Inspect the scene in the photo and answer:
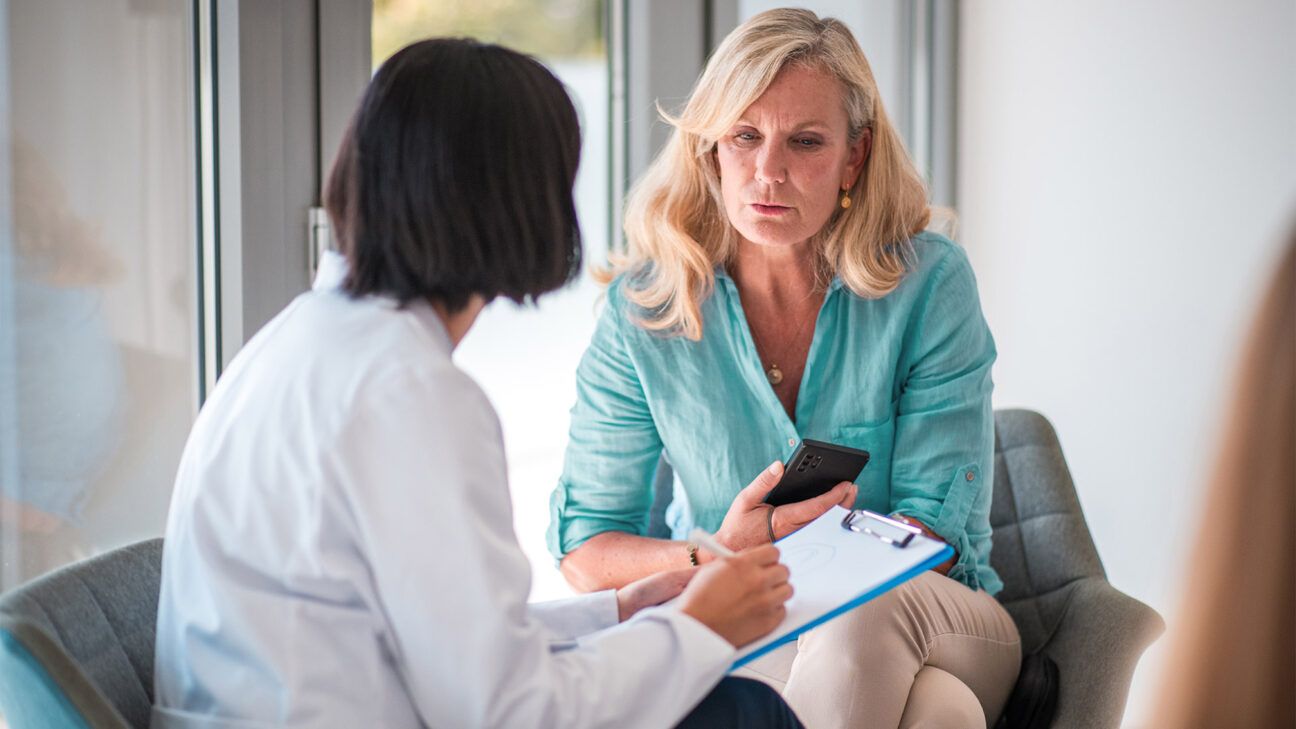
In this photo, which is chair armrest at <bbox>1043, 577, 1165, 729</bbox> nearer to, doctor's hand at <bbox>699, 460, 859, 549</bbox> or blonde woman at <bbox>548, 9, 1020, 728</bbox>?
blonde woman at <bbox>548, 9, 1020, 728</bbox>

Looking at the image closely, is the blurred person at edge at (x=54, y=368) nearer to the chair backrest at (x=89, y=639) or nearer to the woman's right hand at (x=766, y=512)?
the chair backrest at (x=89, y=639)

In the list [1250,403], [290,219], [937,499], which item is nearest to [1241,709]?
[1250,403]

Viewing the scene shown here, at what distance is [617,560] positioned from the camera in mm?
1784

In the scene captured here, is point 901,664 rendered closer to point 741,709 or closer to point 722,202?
point 741,709

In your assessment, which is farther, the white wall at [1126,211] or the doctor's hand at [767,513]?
the white wall at [1126,211]

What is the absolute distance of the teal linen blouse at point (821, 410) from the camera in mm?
1742

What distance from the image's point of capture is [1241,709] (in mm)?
595

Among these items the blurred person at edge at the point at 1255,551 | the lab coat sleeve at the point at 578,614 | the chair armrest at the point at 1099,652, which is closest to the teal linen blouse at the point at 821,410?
the chair armrest at the point at 1099,652

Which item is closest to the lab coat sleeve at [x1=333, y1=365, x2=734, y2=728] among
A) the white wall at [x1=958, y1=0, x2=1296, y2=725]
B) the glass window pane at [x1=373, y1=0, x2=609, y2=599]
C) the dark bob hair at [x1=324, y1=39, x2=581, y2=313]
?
the dark bob hair at [x1=324, y1=39, x2=581, y2=313]

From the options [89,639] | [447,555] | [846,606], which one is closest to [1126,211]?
[846,606]

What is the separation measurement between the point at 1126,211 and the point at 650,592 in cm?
183

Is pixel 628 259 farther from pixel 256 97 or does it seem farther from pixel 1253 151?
pixel 1253 151

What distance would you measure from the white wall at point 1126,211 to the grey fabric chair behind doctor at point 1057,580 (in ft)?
1.52

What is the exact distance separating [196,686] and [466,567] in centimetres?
28
